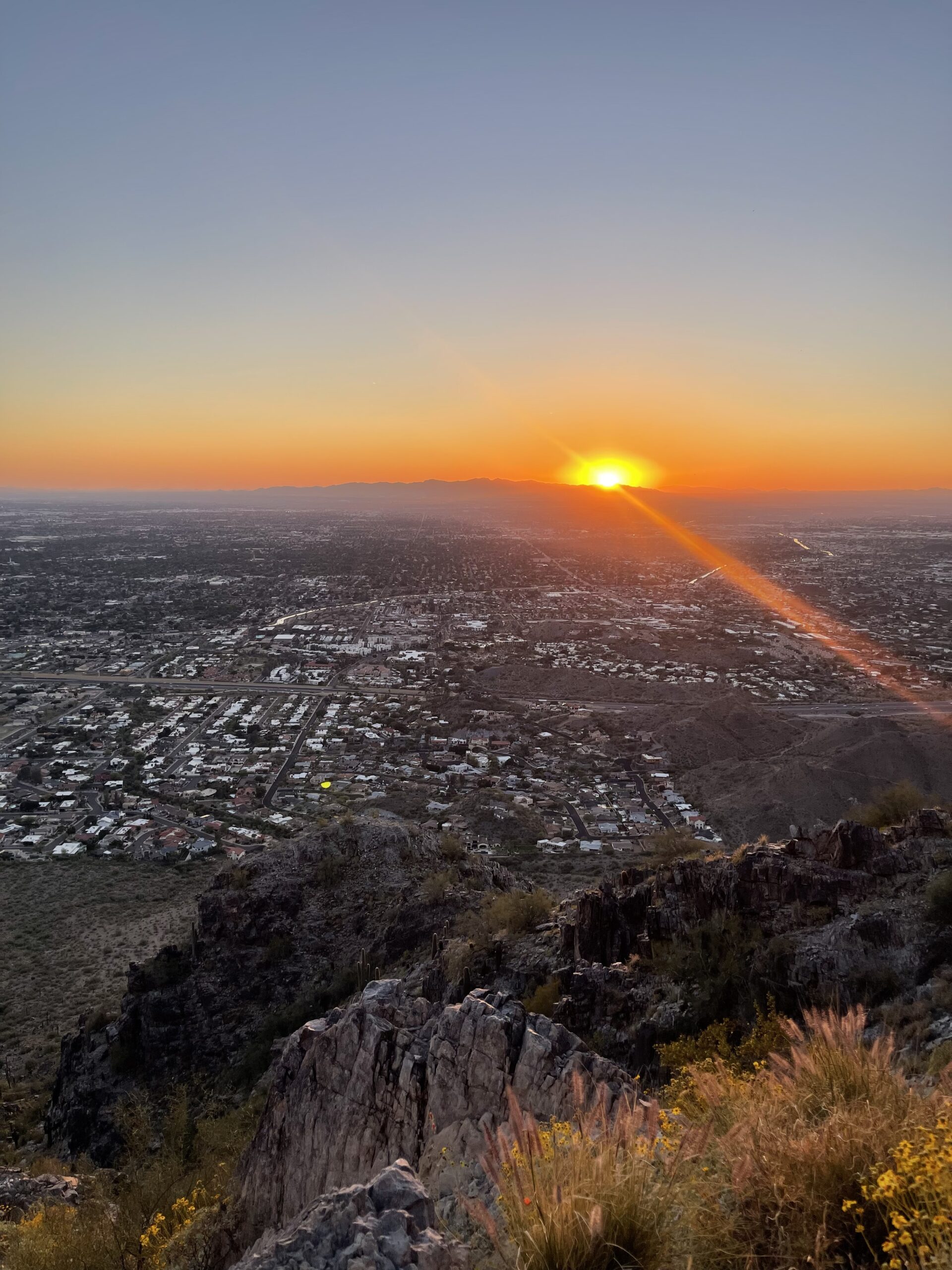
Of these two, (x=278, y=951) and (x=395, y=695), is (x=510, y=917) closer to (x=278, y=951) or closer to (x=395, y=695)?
(x=278, y=951)

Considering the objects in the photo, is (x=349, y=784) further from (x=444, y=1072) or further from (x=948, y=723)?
(x=948, y=723)

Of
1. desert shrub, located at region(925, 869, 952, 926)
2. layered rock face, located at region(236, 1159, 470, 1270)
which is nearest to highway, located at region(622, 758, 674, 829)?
desert shrub, located at region(925, 869, 952, 926)

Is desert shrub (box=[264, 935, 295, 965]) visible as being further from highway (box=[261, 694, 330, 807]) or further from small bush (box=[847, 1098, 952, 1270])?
highway (box=[261, 694, 330, 807])

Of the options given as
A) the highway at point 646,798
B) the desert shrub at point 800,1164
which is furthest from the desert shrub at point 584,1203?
the highway at point 646,798

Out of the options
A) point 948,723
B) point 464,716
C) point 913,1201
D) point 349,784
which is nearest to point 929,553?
point 948,723

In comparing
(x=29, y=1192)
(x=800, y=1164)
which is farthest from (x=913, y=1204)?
(x=29, y=1192)

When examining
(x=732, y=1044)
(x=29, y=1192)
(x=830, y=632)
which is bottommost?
(x=830, y=632)

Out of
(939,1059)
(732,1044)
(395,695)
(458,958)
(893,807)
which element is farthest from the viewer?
(395,695)
